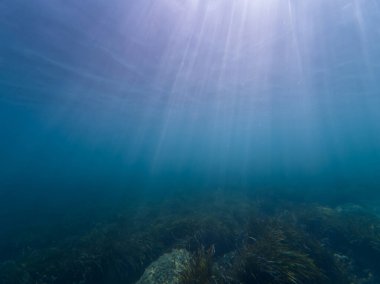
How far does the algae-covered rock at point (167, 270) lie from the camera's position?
19.6 ft

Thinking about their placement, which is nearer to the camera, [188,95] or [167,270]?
[167,270]

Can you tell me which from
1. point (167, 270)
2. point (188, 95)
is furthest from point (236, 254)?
point (188, 95)

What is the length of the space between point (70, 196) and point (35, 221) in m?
9.01

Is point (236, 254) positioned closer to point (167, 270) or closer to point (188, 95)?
point (167, 270)

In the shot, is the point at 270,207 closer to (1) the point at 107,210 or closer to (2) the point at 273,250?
(2) the point at 273,250

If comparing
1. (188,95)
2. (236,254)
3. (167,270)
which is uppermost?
(188,95)

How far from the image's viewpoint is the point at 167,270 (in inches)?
251

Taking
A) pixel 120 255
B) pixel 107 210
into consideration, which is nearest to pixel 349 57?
pixel 120 255

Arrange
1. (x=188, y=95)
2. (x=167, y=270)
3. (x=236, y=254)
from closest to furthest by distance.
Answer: (x=167, y=270)
(x=236, y=254)
(x=188, y=95)

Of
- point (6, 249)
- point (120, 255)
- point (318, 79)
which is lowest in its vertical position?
point (6, 249)

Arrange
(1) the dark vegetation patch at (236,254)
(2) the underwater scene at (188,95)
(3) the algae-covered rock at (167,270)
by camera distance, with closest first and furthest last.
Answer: (1) the dark vegetation patch at (236,254), (3) the algae-covered rock at (167,270), (2) the underwater scene at (188,95)

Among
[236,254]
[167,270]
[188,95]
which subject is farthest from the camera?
[188,95]

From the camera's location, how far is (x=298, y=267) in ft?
17.2

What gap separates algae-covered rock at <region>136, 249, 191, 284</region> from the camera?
5.97 metres
